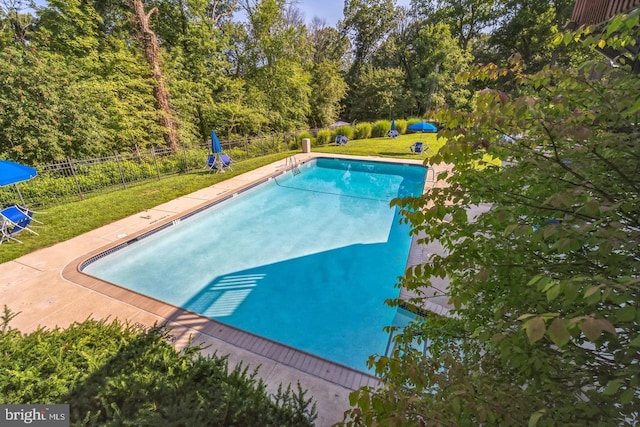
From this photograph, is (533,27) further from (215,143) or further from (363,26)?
(215,143)

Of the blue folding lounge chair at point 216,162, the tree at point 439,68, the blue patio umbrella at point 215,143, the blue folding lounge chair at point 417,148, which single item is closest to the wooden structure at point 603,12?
the blue folding lounge chair at point 417,148

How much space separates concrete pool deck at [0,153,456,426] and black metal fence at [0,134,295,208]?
3.56 metres

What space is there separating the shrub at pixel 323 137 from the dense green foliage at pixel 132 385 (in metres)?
20.1

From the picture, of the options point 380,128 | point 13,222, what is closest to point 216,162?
point 13,222

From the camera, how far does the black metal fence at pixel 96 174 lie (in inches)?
331

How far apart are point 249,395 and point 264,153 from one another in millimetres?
17388

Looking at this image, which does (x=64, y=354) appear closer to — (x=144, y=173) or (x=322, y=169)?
(x=144, y=173)

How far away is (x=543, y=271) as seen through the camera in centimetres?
147

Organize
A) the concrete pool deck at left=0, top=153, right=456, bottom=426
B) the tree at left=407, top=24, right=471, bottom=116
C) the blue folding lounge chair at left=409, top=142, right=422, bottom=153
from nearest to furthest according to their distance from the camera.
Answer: the concrete pool deck at left=0, top=153, right=456, bottom=426, the blue folding lounge chair at left=409, top=142, right=422, bottom=153, the tree at left=407, top=24, right=471, bottom=116

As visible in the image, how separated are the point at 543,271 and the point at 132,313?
5.30m

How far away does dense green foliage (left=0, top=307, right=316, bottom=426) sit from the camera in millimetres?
2344

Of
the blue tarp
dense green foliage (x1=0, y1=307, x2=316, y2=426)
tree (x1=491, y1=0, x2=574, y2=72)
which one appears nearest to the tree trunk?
the blue tarp

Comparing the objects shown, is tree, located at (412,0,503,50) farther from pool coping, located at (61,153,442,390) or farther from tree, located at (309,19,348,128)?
pool coping, located at (61,153,442,390)

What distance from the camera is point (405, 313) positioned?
4.59 meters
